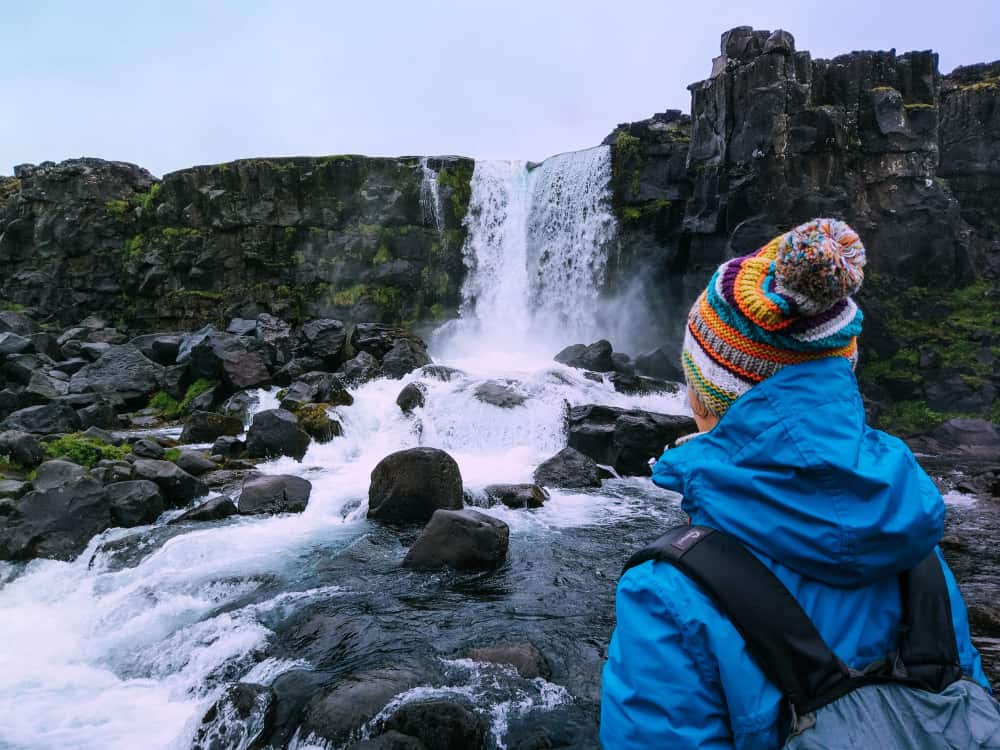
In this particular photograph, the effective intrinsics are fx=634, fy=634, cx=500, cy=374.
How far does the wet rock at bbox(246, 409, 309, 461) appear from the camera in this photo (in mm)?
14344

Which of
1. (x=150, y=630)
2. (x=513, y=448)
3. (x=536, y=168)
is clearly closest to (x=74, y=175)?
(x=536, y=168)

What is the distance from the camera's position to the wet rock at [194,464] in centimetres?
1255

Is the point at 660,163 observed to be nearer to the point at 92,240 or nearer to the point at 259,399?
the point at 259,399

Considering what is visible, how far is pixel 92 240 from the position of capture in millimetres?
35250

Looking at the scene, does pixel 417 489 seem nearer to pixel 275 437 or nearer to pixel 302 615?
pixel 302 615

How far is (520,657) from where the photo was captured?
579 cm

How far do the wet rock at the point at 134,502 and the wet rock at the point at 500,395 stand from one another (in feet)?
27.8

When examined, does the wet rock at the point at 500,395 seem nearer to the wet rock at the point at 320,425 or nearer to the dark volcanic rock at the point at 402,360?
the dark volcanic rock at the point at 402,360

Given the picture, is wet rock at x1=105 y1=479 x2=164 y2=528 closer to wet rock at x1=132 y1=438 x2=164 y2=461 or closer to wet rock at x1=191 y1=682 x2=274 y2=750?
wet rock at x1=132 y1=438 x2=164 y2=461

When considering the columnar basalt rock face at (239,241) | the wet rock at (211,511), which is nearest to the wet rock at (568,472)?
the wet rock at (211,511)

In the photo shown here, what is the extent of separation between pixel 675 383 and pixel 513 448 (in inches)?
271

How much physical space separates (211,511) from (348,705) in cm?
624

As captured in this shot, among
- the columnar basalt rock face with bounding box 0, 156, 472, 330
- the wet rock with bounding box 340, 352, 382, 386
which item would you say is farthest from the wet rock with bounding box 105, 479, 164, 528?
the columnar basalt rock face with bounding box 0, 156, 472, 330

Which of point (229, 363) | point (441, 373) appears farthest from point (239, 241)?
point (441, 373)
